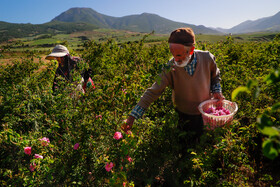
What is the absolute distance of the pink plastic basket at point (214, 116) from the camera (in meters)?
2.16

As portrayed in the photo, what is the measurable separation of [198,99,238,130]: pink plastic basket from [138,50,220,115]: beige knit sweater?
0.35 feet

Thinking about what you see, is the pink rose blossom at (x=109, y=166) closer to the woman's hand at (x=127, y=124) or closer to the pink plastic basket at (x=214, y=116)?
the woman's hand at (x=127, y=124)

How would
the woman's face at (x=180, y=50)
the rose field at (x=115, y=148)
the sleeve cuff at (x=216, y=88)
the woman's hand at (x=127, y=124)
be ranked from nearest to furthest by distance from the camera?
the rose field at (x=115, y=148)
the woman's hand at (x=127, y=124)
the woman's face at (x=180, y=50)
the sleeve cuff at (x=216, y=88)

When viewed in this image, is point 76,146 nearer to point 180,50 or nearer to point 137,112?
point 137,112

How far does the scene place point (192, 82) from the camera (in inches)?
94.9

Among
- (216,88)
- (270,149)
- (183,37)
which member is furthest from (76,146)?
(216,88)

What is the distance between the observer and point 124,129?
6.48 ft

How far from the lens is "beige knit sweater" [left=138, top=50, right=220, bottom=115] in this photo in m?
2.38

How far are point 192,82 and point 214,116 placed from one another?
22.1 inches

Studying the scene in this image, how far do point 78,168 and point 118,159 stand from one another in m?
0.55

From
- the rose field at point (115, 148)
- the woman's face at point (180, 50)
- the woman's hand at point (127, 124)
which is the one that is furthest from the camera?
the woman's face at point (180, 50)

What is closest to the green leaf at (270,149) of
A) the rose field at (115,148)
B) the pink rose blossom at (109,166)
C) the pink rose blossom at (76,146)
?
the rose field at (115,148)

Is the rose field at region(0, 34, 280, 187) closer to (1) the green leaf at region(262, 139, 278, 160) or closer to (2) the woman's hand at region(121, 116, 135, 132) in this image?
(2) the woman's hand at region(121, 116, 135, 132)

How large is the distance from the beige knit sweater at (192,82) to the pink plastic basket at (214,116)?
106mm
